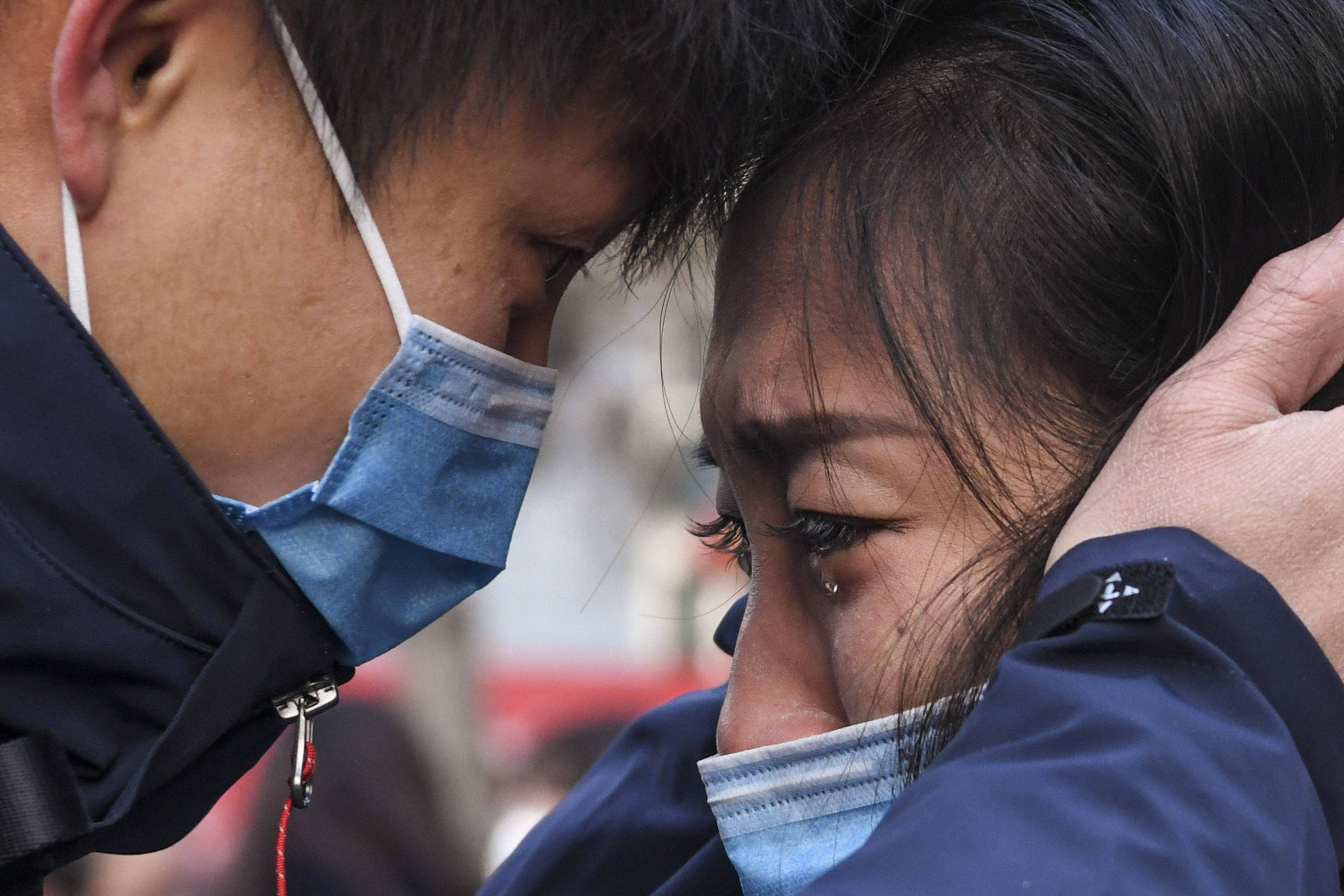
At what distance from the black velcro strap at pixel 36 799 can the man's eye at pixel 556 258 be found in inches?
27.3

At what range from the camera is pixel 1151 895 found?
89 centimetres

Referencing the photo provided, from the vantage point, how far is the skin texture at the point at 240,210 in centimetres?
124

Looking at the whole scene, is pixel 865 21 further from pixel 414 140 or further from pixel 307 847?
pixel 307 847

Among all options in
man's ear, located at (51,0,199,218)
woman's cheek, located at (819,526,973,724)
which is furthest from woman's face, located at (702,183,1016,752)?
man's ear, located at (51,0,199,218)

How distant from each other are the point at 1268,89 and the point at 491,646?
5.68 meters

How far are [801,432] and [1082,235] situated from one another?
342 millimetres

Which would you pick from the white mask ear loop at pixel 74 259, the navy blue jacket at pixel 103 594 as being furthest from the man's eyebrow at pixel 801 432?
the white mask ear loop at pixel 74 259

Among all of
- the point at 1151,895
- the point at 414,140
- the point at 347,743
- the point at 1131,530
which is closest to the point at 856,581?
the point at 1131,530

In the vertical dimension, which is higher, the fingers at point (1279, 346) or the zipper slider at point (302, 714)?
the fingers at point (1279, 346)

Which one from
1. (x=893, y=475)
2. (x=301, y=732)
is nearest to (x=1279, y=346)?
(x=893, y=475)

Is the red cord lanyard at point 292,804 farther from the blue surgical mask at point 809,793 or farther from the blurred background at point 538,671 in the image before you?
the blurred background at point 538,671

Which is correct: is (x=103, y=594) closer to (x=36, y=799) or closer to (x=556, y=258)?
(x=36, y=799)

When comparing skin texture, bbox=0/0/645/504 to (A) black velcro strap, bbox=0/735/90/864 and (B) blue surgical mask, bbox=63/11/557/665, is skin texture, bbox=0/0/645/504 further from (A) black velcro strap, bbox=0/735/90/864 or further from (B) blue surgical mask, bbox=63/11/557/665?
(A) black velcro strap, bbox=0/735/90/864

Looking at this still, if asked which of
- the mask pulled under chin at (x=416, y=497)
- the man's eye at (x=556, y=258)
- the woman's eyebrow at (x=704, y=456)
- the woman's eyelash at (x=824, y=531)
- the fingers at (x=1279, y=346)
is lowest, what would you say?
the woman's eyelash at (x=824, y=531)
